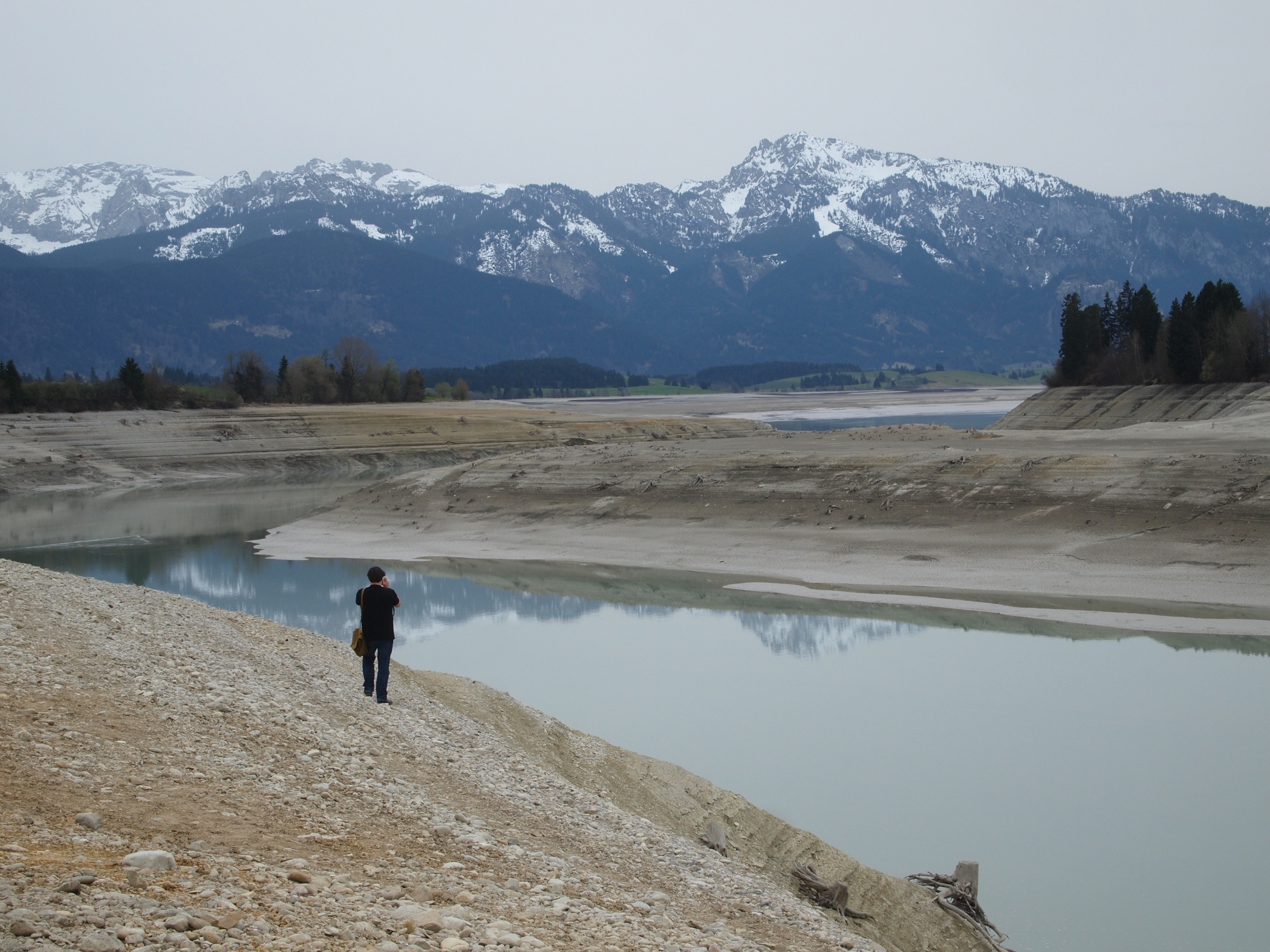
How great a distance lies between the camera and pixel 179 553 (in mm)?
41031

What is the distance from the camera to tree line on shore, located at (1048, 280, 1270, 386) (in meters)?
66.4

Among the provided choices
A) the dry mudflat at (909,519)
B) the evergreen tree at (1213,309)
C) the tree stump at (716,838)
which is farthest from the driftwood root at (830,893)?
the evergreen tree at (1213,309)

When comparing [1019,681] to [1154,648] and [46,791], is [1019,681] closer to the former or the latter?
[1154,648]

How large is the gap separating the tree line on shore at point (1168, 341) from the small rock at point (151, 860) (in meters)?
69.5

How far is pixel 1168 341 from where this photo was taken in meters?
72.3

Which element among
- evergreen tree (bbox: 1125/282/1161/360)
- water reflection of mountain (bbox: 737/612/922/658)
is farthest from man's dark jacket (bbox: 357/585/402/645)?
evergreen tree (bbox: 1125/282/1161/360)

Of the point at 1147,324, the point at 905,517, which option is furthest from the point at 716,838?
the point at 1147,324

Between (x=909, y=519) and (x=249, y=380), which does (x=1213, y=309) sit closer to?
(x=909, y=519)

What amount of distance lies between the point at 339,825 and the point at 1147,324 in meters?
81.9

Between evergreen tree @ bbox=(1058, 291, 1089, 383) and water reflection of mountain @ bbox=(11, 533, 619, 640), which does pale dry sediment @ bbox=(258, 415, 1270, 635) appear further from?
evergreen tree @ bbox=(1058, 291, 1089, 383)

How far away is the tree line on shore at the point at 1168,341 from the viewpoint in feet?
218

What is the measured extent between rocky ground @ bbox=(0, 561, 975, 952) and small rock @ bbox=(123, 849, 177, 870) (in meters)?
0.04

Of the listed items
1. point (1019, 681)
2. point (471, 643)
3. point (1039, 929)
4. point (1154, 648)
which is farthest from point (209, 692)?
point (1154, 648)

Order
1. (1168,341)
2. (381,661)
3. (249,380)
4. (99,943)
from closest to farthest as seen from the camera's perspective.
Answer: (99,943), (381,661), (1168,341), (249,380)
